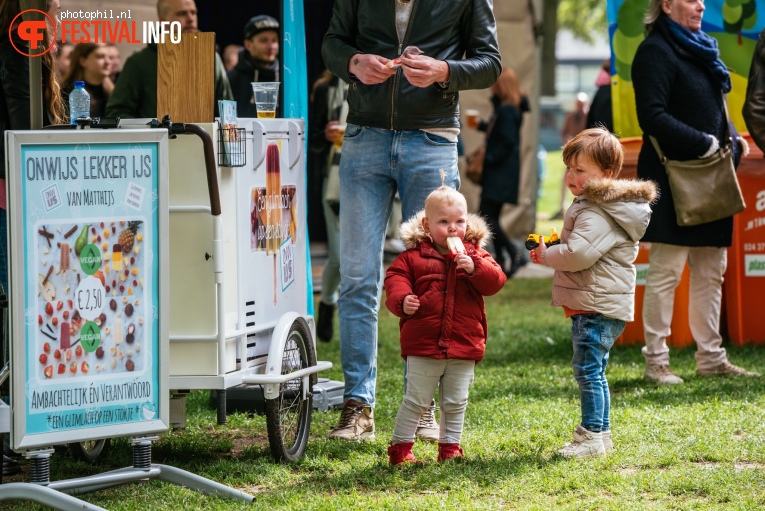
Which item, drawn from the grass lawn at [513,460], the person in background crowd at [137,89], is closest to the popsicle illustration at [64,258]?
the grass lawn at [513,460]

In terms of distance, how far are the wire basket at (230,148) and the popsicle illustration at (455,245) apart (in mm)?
850

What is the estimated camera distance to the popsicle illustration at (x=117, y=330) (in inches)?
161

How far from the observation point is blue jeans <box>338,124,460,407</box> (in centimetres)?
514

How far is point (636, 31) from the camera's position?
8141 millimetres

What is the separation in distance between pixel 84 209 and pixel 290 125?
4.46 ft

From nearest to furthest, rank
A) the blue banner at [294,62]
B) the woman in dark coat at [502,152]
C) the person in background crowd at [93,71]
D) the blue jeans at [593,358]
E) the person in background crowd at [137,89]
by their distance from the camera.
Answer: the blue jeans at [593,358], the blue banner at [294,62], the person in background crowd at [137,89], the person in background crowd at [93,71], the woman in dark coat at [502,152]

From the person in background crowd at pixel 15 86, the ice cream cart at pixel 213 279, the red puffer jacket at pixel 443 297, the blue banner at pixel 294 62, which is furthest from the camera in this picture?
the blue banner at pixel 294 62

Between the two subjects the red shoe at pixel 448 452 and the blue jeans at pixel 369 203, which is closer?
the red shoe at pixel 448 452

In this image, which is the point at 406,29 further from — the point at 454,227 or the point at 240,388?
the point at 240,388

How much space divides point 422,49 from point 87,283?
A: 1881 millimetres

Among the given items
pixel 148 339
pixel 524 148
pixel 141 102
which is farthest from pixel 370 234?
pixel 524 148

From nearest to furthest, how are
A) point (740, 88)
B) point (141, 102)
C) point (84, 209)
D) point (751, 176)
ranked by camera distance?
1. point (84, 209)
2. point (141, 102)
3. point (751, 176)
4. point (740, 88)

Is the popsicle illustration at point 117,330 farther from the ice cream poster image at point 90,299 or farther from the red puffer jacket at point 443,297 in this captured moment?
the red puffer jacket at point 443,297

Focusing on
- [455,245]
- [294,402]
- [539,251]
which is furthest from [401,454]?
[539,251]
